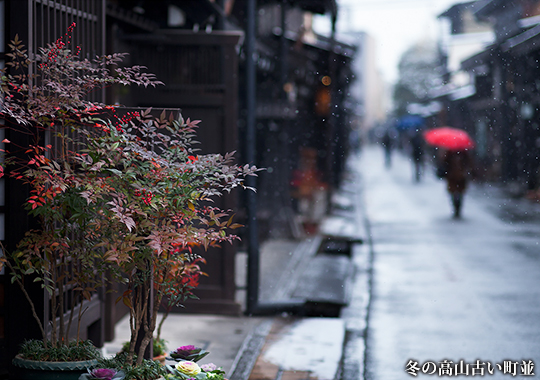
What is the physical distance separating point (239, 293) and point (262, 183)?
512 cm

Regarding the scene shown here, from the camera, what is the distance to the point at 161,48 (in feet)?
25.1

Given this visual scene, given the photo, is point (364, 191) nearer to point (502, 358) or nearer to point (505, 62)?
point (505, 62)

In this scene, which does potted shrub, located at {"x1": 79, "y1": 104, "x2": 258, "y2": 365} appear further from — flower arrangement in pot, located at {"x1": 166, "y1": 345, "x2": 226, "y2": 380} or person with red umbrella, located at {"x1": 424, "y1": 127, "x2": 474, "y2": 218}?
person with red umbrella, located at {"x1": 424, "y1": 127, "x2": 474, "y2": 218}

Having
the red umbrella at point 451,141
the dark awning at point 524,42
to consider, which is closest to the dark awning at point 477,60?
the dark awning at point 524,42

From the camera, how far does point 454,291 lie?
32.3ft

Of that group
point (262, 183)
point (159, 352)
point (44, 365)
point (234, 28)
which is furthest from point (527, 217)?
point (44, 365)

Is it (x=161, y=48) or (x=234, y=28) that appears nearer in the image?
(x=161, y=48)

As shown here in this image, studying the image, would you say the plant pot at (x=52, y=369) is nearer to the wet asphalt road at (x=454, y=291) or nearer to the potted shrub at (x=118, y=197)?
the potted shrub at (x=118, y=197)

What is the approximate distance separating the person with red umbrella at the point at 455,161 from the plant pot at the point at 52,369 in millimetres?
15744

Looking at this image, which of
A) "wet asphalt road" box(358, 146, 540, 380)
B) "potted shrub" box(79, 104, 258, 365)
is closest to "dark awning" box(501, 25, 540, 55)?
"wet asphalt road" box(358, 146, 540, 380)

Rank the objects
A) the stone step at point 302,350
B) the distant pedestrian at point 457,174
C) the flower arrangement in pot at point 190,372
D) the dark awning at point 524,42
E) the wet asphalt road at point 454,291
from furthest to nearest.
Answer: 1. the dark awning at point 524,42
2. the distant pedestrian at point 457,174
3. the wet asphalt road at point 454,291
4. the stone step at point 302,350
5. the flower arrangement in pot at point 190,372

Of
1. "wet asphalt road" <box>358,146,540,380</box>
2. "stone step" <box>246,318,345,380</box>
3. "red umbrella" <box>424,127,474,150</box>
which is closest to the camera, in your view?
"stone step" <box>246,318,345,380</box>

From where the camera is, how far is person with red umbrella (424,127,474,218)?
18516mm

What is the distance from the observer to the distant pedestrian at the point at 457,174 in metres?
18.4
